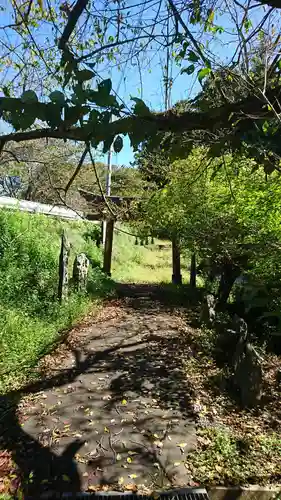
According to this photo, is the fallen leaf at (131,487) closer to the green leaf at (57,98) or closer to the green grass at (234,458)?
the green grass at (234,458)

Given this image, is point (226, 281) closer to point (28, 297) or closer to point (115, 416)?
point (28, 297)

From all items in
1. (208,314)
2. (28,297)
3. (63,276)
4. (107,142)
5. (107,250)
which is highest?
(107,142)

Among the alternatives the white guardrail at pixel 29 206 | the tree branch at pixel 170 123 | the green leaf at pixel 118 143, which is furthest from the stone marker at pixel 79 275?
the green leaf at pixel 118 143

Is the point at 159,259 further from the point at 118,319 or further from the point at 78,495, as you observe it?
the point at 78,495

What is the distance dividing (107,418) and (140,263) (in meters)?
19.2

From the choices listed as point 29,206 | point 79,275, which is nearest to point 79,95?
point 79,275

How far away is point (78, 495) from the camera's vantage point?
3.64 metres

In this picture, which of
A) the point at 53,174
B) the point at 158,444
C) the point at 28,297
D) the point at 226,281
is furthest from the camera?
the point at 53,174

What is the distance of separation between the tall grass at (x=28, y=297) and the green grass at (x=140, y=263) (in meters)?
7.82

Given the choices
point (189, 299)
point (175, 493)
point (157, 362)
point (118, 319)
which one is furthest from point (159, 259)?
point (175, 493)

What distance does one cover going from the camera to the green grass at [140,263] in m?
21.6

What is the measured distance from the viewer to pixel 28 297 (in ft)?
30.8

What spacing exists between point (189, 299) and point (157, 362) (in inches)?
274

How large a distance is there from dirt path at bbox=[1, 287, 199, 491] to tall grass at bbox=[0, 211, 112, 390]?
50cm
